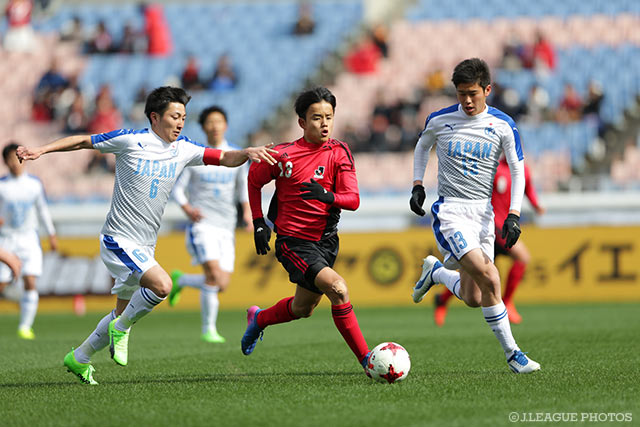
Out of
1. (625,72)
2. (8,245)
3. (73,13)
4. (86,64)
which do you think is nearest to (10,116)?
(86,64)

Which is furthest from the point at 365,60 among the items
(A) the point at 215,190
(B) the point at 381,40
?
(A) the point at 215,190

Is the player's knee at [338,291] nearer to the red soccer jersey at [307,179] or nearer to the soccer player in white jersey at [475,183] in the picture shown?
the red soccer jersey at [307,179]

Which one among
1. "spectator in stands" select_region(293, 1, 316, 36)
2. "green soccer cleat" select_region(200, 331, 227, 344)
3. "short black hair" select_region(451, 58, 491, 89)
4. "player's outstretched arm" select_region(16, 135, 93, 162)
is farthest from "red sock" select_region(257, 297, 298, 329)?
"spectator in stands" select_region(293, 1, 316, 36)

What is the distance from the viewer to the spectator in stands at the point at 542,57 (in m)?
22.3

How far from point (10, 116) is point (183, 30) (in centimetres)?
555

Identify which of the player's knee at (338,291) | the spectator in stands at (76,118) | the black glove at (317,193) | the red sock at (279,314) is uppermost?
the spectator in stands at (76,118)

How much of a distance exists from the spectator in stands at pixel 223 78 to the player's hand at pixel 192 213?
45.1 ft

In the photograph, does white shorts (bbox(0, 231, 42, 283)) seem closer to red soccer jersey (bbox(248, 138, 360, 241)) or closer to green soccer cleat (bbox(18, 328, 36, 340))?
green soccer cleat (bbox(18, 328, 36, 340))

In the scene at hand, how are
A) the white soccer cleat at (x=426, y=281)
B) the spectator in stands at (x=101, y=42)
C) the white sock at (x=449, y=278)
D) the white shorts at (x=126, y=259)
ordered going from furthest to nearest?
the spectator in stands at (x=101, y=42), the white soccer cleat at (x=426, y=281), the white sock at (x=449, y=278), the white shorts at (x=126, y=259)

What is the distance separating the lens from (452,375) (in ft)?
22.6

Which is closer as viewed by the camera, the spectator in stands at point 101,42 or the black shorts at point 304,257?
the black shorts at point 304,257

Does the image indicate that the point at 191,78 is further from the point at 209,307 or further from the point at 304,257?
the point at 304,257

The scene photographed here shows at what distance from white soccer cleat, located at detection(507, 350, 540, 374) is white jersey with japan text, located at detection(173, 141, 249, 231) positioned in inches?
186

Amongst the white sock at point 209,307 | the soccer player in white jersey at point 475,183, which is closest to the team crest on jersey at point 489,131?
the soccer player in white jersey at point 475,183
